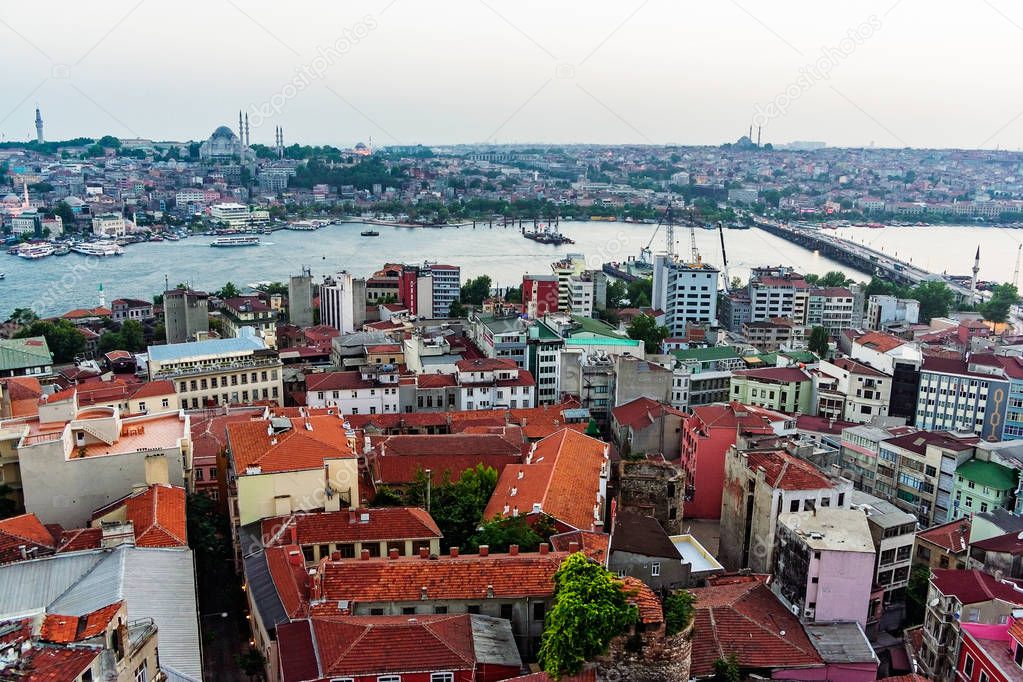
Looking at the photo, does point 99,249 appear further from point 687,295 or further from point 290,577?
point 290,577

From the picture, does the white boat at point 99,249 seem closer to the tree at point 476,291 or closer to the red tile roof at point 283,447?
the tree at point 476,291

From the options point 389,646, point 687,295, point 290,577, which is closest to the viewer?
point 389,646

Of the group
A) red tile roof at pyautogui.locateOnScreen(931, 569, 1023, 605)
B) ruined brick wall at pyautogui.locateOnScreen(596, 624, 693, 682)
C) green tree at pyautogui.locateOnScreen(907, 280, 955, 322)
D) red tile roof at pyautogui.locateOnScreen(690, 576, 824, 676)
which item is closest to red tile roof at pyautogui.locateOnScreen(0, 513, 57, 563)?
ruined brick wall at pyautogui.locateOnScreen(596, 624, 693, 682)

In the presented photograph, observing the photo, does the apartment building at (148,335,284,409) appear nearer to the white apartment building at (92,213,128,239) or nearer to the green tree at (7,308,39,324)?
the green tree at (7,308,39,324)

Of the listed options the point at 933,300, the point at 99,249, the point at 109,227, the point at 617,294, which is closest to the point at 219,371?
the point at 617,294

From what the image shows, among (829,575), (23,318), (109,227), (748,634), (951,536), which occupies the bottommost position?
(23,318)

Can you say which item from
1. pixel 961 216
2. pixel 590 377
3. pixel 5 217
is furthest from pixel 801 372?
pixel 961 216
